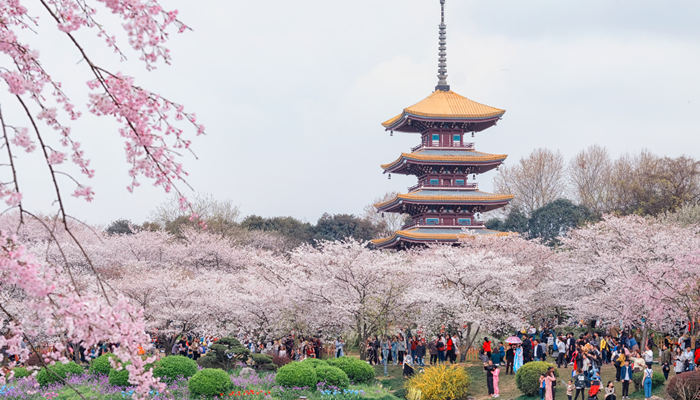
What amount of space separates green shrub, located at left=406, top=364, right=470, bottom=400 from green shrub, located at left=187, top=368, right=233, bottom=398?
612cm

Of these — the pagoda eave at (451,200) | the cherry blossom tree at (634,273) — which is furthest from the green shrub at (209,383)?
the pagoda eave at (451,200)

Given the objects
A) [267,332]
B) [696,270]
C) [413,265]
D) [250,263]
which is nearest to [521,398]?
[696,270]

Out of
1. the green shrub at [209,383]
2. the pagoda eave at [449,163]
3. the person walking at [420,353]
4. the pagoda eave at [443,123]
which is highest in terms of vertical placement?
the pagoda eave at [443,123]

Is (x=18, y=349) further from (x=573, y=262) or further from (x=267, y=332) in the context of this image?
(x=573, y=262)

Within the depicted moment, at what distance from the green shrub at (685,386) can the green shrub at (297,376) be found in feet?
32.2

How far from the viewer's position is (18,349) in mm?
5680

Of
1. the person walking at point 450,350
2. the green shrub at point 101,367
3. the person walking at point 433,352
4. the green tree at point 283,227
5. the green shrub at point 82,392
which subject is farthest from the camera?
the green tree at point 283,227

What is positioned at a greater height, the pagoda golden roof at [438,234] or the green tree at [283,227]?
the green tree at [283,227]

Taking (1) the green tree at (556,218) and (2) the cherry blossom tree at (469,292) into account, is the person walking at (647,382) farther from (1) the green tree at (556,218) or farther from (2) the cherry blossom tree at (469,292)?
(1) the green tree at (556,218)

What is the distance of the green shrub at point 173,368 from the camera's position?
2264 cm

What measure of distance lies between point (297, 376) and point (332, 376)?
1.23 meters

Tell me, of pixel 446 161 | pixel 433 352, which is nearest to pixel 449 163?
pixel 446 161

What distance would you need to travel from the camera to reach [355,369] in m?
24.9

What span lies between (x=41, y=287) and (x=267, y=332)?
30.5m
